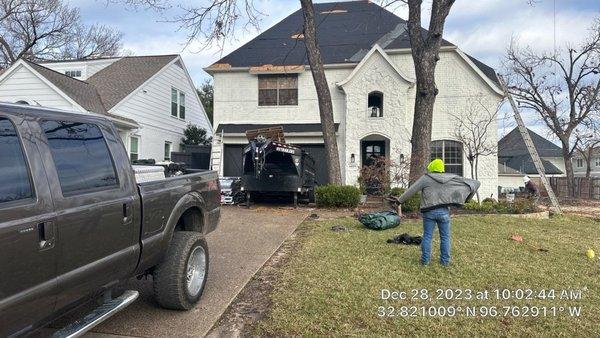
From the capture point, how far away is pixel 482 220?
1067 centimetres

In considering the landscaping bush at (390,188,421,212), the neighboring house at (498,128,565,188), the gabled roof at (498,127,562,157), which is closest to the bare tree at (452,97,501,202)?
the landscaping bush at (390,188,421,212)

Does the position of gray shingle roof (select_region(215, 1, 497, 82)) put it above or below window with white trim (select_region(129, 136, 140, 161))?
above

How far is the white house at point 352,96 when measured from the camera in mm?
17609

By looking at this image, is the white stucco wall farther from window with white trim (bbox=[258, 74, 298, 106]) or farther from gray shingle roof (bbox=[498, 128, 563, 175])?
gray shingle roof (bbox=[498, 128, 563, 175])

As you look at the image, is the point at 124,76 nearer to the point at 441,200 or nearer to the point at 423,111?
the point at 423,111

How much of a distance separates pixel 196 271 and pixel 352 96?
564 inches

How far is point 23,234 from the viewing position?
7.91 feet

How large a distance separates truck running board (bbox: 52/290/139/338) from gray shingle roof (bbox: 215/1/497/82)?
16473 millimetres

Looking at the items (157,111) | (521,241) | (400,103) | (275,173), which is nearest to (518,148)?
(400,103)

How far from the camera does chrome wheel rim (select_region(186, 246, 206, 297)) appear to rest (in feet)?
14.6

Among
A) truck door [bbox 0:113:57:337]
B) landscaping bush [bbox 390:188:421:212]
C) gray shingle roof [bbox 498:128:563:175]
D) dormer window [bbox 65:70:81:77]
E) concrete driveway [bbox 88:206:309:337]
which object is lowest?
concrete driveway [bbox 88:206:309:337]

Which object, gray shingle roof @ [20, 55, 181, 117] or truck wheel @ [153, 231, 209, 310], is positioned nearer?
truck wheel @ [153, 231, 209, 310]

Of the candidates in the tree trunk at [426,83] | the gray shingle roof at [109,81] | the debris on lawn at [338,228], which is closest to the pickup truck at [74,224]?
the debris on lawn at [338,228]

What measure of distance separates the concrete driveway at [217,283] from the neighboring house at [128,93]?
21.9ft
